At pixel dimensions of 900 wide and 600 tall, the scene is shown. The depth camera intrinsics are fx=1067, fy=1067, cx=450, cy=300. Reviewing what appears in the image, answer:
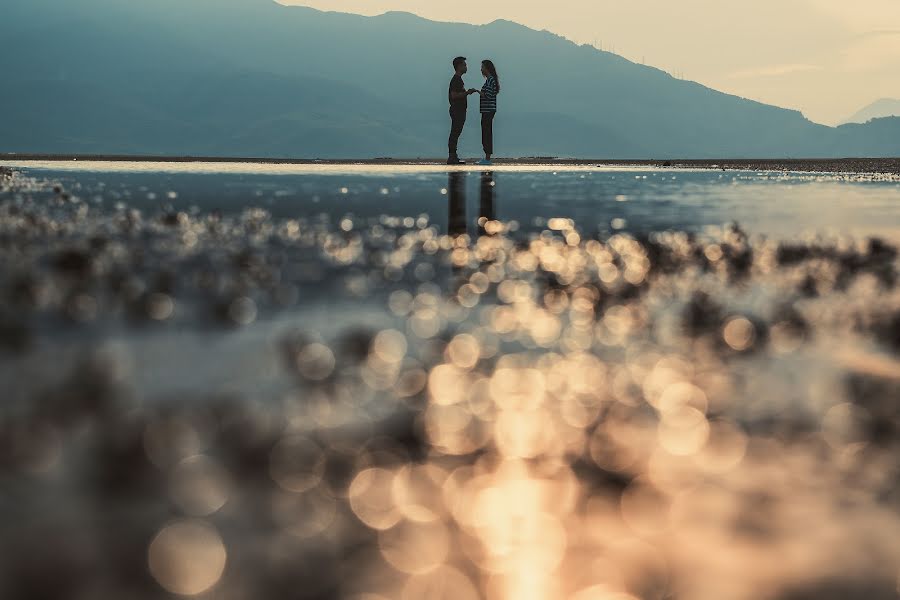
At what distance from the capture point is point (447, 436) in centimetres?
465

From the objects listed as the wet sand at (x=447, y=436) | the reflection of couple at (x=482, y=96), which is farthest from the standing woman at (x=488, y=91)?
the wet sand at (x=447, y=436)

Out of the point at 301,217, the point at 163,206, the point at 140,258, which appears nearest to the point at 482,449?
the point at 140,258

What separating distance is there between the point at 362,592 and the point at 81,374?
305 cm

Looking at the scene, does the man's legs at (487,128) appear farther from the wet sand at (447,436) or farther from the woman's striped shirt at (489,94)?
the wet sand at (447,436)

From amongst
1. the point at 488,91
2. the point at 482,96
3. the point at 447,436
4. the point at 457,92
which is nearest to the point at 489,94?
the point at 488,91

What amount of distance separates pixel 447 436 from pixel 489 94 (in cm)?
3239

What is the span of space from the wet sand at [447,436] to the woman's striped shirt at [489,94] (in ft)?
88.3

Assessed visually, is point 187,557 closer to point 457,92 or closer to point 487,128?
point 457,92

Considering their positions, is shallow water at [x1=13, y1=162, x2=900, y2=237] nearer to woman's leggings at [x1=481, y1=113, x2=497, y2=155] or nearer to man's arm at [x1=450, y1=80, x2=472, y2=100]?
woman's leggings at [x1=481, y1=113, x2=497, y2=155]

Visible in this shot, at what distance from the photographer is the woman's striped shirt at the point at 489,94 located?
3581 cm

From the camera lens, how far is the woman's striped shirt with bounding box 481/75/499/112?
3581 cm

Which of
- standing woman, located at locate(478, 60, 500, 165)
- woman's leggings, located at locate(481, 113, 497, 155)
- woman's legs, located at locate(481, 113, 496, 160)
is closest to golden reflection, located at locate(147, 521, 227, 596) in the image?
standing woman, located at locate(478, 60, 500, 165)

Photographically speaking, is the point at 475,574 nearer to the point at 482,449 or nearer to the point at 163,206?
the point at 482,449

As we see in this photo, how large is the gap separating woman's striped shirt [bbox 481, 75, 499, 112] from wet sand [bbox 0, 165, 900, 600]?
2693 cm
